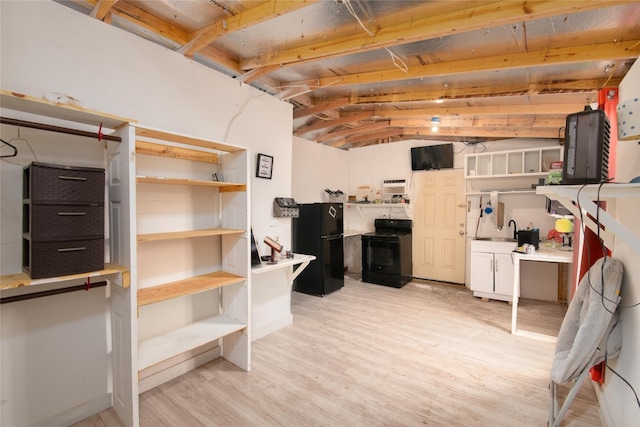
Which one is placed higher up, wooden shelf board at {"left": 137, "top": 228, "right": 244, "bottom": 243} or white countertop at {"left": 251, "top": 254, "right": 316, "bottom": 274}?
wooden shelf board at {"left": 137, "top": 228, "right": 244, "bottom": 243}

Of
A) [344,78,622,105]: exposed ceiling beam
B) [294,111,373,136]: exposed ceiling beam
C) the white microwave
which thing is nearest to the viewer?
[344,78,622,105]: exposed ceiling beam

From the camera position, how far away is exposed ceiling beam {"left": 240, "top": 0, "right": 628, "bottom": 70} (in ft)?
4.99

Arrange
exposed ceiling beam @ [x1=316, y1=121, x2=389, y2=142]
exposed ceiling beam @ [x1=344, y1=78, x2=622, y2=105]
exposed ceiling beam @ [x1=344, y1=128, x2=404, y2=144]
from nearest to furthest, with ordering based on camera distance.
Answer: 1. exposed ceiling beam @ [x1=344, y1=78, x2=622, y2=105]
2. exposed ceiling beam @ [x1=316, y1=121, x2=389, y2=142]
3. exposed ceiling beam @ [x1=344, y1=128, x2=404, y2=144]

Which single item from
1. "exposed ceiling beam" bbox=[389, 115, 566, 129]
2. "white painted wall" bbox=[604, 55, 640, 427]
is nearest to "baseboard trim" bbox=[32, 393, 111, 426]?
"white painted wall" bbox=[604, 55, 640, 427]

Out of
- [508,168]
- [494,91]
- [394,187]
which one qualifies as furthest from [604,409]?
[394,187]

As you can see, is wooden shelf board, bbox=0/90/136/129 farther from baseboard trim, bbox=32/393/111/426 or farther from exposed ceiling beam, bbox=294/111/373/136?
exposed ceiling beam, bbox=294/111/373/136

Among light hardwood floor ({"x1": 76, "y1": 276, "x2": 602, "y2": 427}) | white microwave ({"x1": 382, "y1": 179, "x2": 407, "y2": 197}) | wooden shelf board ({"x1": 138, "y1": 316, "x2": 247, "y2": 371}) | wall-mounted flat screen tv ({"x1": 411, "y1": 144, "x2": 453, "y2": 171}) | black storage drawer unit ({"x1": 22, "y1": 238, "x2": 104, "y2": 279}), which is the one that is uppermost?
wall-mounted flat screen tv ({"x1": 411, "y1": 144, "x2": 453, "y2": 171})

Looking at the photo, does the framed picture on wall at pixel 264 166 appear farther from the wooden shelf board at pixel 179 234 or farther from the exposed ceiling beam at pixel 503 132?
the exposed ceiling beam at pixel 503 132

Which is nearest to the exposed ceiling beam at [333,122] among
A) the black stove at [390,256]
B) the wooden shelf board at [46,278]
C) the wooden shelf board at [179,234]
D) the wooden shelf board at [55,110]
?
the black stove at [390,256]

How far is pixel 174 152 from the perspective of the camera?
7.36 feet

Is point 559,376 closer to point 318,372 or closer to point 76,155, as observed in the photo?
point 318,372

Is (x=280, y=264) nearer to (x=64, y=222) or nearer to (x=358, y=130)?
(x=64, y=222)

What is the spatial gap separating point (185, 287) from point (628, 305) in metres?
2.87

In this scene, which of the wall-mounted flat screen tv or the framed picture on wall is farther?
the wall-mounted flat screen tv
